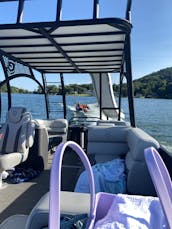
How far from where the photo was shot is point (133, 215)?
58.5 inches

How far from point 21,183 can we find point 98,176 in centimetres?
142

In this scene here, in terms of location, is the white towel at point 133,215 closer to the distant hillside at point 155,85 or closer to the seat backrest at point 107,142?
the seat backrest at point 107,142

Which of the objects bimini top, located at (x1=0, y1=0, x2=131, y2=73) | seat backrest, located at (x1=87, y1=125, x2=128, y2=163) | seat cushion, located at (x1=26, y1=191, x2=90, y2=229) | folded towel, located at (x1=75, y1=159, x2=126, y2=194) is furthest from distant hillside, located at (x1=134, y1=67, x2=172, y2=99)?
seat cushion, located at (x1=26, y1=191, x2=90, y2=229)

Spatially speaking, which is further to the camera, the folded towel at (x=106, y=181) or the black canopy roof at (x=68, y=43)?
the black canopy roof at (x=68, y=43)

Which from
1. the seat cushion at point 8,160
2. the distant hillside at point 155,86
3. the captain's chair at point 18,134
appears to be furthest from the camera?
the distant hillside at point 155,86

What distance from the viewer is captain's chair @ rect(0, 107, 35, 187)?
4.68m

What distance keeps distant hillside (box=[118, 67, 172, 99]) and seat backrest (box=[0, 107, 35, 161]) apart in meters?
27.1

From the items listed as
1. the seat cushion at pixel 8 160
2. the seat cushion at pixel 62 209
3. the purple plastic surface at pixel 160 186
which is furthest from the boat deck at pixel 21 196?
the purple plastic surface at pixel 160 186

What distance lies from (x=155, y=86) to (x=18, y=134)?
2938 cm

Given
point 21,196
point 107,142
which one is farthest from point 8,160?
point 107,142

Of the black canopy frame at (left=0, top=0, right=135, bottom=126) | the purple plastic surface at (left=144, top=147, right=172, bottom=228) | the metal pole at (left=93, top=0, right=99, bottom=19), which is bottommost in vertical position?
the purple plastic surface at (left=144, top=147, right=172, bottom=228)

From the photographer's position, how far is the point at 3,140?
4824 millimetres

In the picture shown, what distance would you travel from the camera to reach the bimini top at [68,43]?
418 cm

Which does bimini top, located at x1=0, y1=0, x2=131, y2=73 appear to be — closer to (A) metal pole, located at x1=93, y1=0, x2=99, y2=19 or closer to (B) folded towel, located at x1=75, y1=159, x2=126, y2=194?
(A) metal pole, located at x1=93, y1=0, x2=99, y2=19
